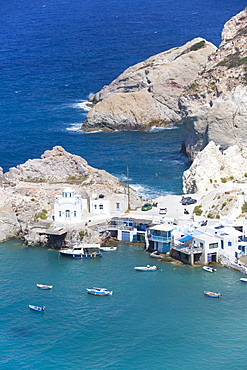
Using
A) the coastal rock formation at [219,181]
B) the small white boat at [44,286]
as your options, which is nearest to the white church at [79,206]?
the coastal rock formation at [219,181]

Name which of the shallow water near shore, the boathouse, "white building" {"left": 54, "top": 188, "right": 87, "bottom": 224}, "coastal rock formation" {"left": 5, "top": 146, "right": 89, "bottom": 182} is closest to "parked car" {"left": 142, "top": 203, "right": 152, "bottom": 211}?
the boathouse

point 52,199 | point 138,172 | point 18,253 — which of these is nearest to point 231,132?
point 138,172

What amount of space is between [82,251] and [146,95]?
80.1 meters

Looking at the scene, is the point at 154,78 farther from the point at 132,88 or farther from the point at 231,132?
the point at 231,132

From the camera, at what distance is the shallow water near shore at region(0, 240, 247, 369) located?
74.8 meters

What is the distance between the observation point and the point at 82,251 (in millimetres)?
99250

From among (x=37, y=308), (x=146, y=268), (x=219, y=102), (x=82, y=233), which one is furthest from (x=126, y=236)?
(x=219, y=102)

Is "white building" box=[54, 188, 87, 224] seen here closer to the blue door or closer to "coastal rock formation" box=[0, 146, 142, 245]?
"coastal rock formation" box=[0, 146, 142, 245]

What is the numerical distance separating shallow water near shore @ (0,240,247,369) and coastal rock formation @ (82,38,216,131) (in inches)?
2835

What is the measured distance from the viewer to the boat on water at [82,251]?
98562 mm

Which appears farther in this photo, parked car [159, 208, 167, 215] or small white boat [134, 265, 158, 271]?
parked car [159, 208, 167, 215]

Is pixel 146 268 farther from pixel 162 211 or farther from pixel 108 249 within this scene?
pixel 162 211

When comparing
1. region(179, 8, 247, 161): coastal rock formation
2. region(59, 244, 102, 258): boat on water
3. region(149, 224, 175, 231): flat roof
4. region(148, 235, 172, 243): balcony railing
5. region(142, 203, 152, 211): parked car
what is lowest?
region(59, 244, 102, 258): boat on water

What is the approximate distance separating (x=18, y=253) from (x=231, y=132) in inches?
1756
